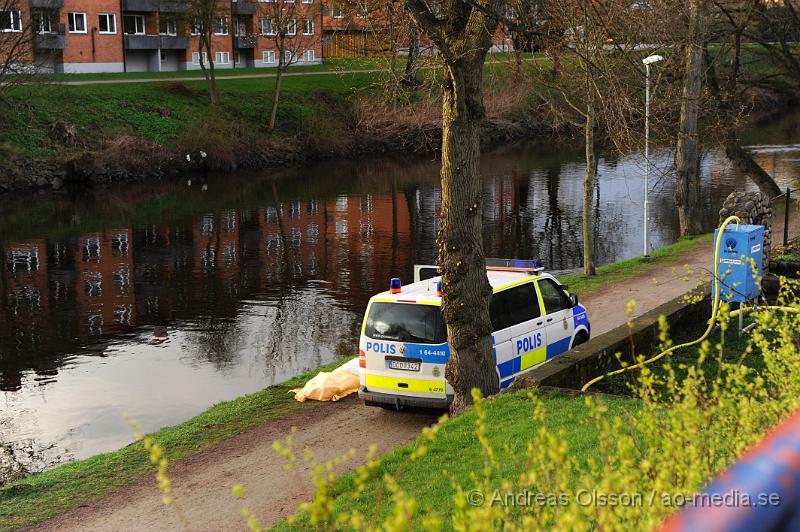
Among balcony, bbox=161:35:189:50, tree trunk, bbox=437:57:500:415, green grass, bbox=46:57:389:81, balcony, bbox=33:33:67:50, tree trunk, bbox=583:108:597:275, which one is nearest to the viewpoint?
tree trunk, bbox=437:57:500:415

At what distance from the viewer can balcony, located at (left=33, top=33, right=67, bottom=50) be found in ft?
199

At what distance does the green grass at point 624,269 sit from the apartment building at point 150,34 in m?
33.4

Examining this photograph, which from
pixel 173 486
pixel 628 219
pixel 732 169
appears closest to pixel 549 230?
pixel 628 219

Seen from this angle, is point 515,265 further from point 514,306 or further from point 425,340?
point 425,340

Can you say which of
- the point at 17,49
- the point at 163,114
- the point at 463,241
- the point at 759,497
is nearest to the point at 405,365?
the point at 463,241

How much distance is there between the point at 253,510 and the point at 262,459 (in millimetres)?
1891

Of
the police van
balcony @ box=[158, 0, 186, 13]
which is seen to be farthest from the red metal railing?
balcony @ box=[158, 0, 186, 13]

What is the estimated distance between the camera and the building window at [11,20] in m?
51.0

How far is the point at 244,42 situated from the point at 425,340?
7045 cm

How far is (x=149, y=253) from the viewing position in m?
33.2

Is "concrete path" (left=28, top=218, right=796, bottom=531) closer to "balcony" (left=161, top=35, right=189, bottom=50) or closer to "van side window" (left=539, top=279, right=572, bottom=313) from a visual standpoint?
"van side window" (left=539, top=279, right=572, bottom=313)

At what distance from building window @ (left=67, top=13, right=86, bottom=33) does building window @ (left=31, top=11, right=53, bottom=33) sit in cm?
401

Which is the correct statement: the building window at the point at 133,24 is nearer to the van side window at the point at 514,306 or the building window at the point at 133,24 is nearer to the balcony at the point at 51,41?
the balcony at the point at 51,41

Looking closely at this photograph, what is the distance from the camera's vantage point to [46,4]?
62750 millimetres
